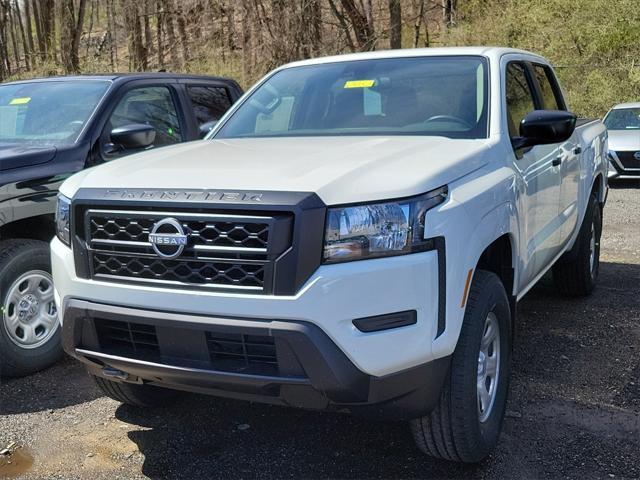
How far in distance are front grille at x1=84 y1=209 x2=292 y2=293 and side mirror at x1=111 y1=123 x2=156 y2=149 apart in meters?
1.72

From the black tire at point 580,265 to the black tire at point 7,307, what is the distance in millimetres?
3798

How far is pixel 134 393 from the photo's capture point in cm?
365

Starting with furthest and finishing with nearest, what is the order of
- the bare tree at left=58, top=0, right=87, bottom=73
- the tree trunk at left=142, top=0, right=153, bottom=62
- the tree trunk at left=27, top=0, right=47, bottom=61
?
1. the tree trunk at left=27, top=0, right=47, bottom=61
2. the tree trunk at left=142, top=0, right=153, bottom=62
3. the bare tree at left=58, top=0, right=87, bottom=73

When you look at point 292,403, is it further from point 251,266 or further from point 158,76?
point 158,76

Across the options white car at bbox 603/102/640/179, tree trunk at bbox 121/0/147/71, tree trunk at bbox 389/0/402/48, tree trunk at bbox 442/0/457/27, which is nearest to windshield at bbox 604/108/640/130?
white car at bbox 603/102/640/179

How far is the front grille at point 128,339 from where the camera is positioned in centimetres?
282

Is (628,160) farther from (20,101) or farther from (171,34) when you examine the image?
(171,34)

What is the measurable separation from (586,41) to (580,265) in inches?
513

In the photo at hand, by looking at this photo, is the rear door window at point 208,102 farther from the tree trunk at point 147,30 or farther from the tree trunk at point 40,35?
the tree trunk at point 40,35

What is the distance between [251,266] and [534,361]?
8.34ft

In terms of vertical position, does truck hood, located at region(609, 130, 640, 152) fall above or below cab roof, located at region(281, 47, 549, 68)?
below

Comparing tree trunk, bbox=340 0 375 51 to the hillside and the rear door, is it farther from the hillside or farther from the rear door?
the rear door

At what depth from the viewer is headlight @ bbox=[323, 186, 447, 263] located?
2.54m

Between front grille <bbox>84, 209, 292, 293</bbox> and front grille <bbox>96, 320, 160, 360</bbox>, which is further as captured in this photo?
front grille <bbox>96, 320, 160, 360</bbox>
